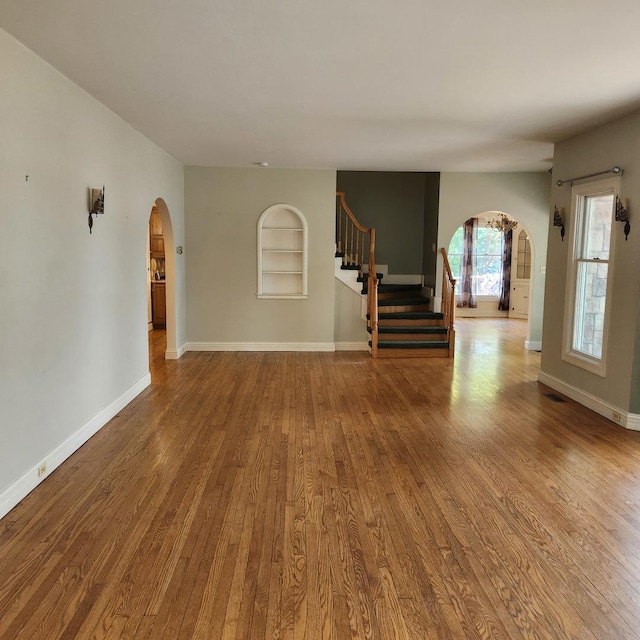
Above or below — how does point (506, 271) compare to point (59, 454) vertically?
above

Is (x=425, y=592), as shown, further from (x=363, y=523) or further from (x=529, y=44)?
(x=529, y=44)

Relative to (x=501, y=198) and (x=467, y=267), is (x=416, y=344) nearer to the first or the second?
(x=501, y=198)

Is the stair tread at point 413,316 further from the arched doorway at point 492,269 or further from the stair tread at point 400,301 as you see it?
the arched doorway at point 492,269

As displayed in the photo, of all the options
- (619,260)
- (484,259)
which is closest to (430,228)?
(484,259)

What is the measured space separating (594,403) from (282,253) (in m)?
4.80

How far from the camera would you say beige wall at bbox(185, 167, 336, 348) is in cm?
797

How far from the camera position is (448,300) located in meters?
8.34

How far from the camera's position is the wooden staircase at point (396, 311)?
7.96 meters

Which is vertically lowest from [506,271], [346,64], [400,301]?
[400,301]

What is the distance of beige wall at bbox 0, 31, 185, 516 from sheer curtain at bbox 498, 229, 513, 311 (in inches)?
381

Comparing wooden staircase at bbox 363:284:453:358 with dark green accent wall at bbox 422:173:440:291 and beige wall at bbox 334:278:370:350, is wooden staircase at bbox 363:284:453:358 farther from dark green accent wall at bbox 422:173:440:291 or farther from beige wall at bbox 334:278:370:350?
dark green accent wall at bbox 422:173:440:291

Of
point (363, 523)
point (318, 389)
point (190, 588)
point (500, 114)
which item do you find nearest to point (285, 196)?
point (318, 389)

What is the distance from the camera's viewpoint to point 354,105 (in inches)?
176

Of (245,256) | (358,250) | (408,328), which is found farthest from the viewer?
(358,250)
